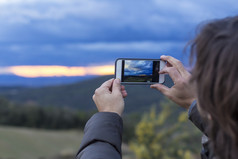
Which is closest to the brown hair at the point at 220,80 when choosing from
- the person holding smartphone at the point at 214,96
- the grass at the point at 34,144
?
the person holding smartphone at the point at 214,96

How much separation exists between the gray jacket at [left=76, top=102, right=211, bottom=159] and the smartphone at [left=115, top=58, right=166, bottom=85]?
0.37 meters

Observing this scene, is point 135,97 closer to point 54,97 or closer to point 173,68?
point 173,68

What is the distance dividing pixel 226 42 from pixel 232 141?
241 millimetres

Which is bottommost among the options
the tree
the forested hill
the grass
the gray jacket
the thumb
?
the forested hill

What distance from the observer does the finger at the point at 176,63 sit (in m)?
1.39

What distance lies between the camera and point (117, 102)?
3.95 ft

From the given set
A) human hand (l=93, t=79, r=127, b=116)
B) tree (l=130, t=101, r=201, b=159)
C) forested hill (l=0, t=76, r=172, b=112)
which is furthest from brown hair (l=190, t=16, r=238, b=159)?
forested hill (l=0, t=76, r=172, b=112)

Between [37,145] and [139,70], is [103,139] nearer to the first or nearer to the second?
[139,70]

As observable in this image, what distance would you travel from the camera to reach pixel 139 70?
1479 millimetres

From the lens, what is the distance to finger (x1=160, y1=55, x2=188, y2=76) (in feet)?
4.56

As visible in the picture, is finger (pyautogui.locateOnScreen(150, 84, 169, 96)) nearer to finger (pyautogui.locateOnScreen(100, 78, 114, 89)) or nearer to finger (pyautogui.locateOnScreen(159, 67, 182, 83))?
finger (pyautogui.locateOnScreen(159, 67, 182, 83))

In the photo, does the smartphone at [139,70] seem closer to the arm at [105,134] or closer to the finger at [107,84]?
the finger at [107,84]

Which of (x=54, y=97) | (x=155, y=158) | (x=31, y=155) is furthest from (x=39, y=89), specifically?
(x=155, y=158)

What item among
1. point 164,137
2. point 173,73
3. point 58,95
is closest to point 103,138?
point 173,73
